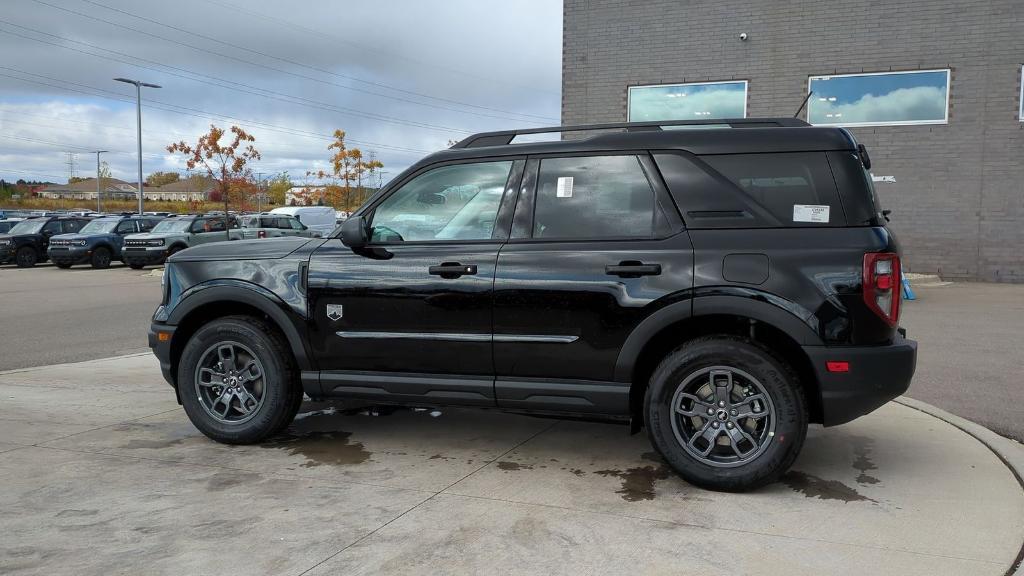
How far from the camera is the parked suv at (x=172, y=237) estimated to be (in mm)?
23703

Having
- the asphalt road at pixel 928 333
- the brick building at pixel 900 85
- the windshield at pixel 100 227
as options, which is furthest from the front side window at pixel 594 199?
the windshield at pixel 100 227

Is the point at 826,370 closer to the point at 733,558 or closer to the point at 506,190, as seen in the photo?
the point at 733,558

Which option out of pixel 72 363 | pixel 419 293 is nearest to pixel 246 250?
pixel 419 293

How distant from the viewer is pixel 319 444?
17.0 feet

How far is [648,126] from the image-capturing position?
470 centimetres

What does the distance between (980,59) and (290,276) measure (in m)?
15.8

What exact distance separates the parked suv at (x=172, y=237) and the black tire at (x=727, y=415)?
21.0 metres

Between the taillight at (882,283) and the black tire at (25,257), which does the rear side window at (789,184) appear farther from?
the black tire at (25,257)

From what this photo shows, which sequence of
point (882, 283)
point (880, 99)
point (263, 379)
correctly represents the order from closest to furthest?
point (882, 283) < point (263, 379) < point (880, 99)

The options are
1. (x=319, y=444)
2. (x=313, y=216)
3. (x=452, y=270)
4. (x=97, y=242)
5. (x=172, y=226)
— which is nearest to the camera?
(x=452, y=270)

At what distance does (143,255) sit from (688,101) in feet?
53.6

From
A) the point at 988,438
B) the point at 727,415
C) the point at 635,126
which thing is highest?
the point at 635,126

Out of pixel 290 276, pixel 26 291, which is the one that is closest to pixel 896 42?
pixel 290 276

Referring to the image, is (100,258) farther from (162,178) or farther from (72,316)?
(162,178)
